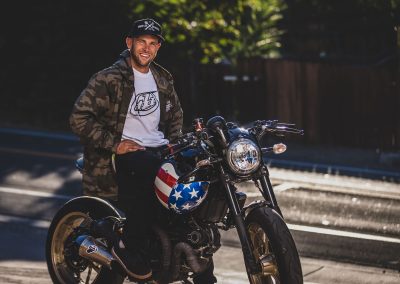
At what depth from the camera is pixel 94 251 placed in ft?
21.5

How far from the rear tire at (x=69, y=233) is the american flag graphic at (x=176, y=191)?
0.73 meters

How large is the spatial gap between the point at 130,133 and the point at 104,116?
21 centimetres

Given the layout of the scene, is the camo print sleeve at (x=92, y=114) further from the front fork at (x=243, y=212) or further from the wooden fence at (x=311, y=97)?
the wooden fence at (x=311, y=97)

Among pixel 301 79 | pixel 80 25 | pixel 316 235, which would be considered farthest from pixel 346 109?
pixel 316 235

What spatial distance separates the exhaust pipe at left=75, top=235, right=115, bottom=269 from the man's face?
1.23 meters

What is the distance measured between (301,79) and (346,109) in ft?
3.35

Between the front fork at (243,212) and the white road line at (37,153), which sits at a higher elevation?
A: the front fork at (243,212)

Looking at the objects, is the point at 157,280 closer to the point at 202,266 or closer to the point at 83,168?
the point at 202,266

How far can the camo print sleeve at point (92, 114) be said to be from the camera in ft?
20.7

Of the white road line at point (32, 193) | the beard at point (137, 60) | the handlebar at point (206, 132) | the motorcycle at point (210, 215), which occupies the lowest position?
the white road line at point (32, 193)

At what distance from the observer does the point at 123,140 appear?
622 cm

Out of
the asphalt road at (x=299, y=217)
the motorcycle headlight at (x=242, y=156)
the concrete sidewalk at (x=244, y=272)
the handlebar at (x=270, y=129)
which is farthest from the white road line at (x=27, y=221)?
the motorcycle headlight at (x=242, y=156)

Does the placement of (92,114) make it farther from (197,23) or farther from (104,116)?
(197,23)

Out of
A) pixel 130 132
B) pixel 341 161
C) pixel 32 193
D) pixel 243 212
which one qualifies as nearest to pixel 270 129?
pixel 243 212
